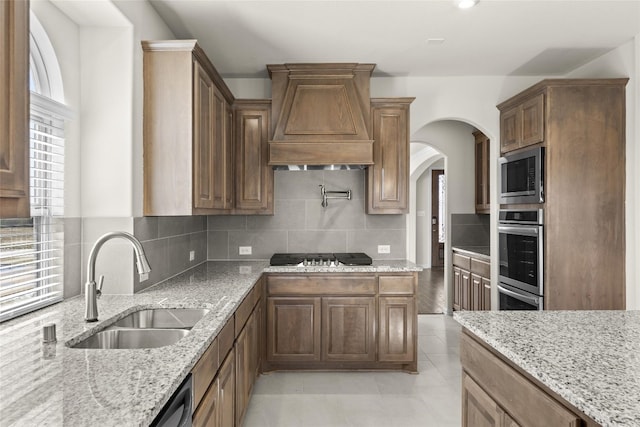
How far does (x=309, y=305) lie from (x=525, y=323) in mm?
2007

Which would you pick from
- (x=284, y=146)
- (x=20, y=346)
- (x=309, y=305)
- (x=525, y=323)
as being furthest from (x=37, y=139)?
(x=525, y=323)

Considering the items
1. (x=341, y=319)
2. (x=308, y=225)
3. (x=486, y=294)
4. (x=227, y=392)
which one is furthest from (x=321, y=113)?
(x=486, y=294)

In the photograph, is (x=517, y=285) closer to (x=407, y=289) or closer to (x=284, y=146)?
(x=407, y=289)

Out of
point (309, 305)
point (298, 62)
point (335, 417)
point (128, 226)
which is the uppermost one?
point (298, 62)

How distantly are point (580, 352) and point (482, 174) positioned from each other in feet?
14.1

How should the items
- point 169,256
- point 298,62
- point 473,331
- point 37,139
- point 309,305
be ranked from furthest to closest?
point 298,62
point 309,305
point 169,256
point 37,139
point 473,331

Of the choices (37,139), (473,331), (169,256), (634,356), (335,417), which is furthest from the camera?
(169,256)

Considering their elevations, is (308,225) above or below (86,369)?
above

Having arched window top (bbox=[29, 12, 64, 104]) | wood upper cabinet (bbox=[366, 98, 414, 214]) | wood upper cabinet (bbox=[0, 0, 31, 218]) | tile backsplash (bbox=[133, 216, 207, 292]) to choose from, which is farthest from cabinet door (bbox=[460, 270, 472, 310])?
wood upper cabinet (bbox=[0, 0, 31, 218])

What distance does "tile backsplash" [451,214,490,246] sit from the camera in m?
Answer: 5.50

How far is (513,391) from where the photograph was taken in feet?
4.38

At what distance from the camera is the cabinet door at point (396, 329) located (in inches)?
134

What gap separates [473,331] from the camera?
1.61m

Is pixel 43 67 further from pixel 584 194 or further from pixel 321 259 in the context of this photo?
pixel 584 194
